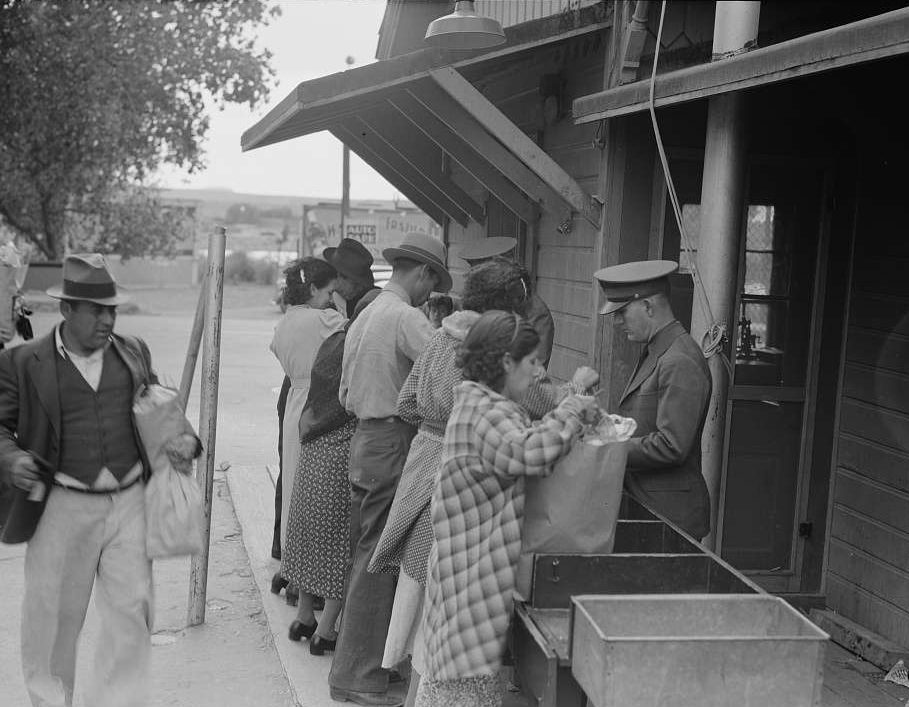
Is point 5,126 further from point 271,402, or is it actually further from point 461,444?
point 461,444

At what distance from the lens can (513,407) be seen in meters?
3.20

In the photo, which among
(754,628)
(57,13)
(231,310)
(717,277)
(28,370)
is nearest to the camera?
(754,628)

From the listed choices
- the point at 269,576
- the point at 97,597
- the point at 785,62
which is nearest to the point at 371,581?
the point at 97,597

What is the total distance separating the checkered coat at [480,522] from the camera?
3.11 m

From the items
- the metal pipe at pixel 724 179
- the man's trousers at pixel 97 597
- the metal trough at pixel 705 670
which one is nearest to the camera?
the metal trough at pixel 705 670

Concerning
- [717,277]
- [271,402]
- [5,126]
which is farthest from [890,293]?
[5,126]

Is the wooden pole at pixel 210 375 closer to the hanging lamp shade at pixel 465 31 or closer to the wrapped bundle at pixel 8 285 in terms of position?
the hanging lamp shade at pixel 465 31

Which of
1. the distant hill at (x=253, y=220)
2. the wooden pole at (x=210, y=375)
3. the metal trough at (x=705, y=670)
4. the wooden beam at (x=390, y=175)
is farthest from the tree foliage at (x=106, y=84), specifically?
the distant hill at (x=253, y=220)

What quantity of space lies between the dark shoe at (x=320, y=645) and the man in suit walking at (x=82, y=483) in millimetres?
1193

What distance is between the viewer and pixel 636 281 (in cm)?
402

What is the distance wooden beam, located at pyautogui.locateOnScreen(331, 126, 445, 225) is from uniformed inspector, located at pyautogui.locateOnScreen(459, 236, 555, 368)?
10.6 feet

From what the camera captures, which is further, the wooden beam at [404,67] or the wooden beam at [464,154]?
the wooden beam at [464,154]

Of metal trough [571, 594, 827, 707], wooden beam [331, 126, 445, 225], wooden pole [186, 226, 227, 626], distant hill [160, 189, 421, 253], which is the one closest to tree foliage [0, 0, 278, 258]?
wooden beam [331, 126, 445, 225]

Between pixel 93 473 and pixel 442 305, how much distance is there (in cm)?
189
